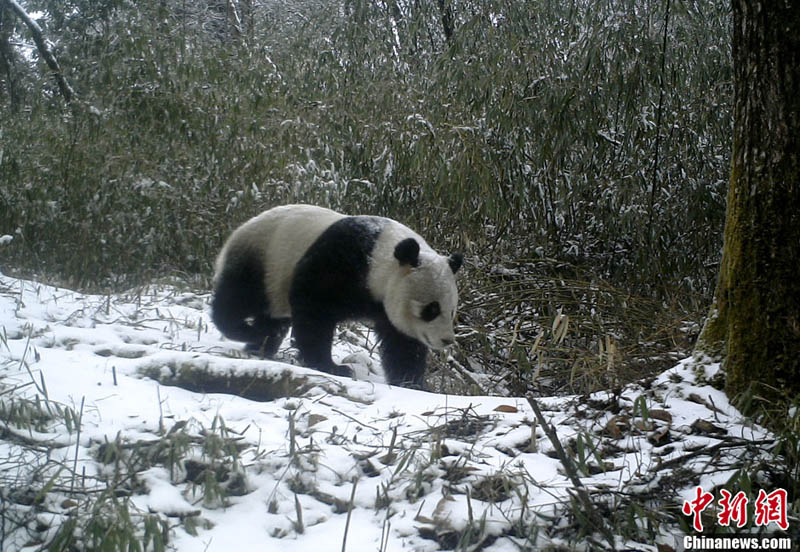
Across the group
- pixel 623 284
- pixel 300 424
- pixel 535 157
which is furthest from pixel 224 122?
pixel 300 424

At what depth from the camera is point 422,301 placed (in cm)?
439

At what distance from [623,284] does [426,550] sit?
543 cm

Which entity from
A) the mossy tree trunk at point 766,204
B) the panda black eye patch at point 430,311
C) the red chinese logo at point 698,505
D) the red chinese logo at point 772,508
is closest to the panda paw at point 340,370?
the panda black eye patch at point 430,311

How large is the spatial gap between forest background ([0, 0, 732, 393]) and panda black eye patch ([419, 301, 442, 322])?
958mm

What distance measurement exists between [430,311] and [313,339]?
79 cm

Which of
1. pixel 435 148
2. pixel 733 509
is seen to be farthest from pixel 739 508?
pixel 435 148

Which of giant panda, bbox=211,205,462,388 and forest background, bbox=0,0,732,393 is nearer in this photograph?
giant panda, bbox=211,205,462,388

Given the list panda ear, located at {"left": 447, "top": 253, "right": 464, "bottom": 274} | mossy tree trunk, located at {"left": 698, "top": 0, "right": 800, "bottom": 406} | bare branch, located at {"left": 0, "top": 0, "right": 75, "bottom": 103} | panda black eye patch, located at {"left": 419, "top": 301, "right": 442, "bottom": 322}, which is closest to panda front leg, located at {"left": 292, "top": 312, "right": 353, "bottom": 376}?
panda black eye patch, located at {"left": 419, "top": 301, "right": 442, "bottom": 322}

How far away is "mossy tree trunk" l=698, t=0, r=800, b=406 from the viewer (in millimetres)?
2732

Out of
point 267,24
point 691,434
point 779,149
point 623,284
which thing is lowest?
point 623,284

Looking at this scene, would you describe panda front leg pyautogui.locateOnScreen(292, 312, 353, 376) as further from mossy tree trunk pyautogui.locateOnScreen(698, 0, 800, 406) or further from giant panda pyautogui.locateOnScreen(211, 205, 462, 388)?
mossy tree trunk pyautogui.locateOnScreen(698, 0, 800, 406)

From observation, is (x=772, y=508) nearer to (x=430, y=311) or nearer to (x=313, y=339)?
(x=430, y=311)

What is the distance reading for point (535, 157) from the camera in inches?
270

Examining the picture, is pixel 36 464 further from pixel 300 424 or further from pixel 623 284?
pixel 623 284
